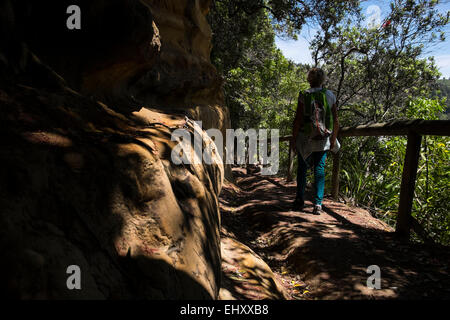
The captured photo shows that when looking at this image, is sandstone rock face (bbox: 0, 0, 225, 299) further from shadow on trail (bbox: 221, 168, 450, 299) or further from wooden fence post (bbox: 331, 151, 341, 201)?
wooden fence post (bbox: 331, 151, 341, 201)

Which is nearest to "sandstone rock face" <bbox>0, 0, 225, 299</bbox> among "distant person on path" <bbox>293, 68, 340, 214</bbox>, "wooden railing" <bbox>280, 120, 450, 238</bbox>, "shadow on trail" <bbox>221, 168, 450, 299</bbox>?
"shadow on trail" <bbox>221, 168, 450, 299</bbox>

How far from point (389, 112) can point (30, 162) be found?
11.4 m

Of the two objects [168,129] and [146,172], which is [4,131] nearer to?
[146,172]

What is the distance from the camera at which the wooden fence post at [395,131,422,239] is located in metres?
3.30

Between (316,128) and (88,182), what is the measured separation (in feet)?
10.6

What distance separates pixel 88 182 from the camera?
1.41 metres

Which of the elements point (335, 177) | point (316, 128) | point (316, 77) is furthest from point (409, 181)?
point (335, 177)

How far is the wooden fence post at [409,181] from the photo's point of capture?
3297 mm

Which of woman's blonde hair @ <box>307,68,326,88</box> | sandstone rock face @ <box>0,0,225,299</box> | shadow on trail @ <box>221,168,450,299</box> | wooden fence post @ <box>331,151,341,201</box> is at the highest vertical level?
woman's blonde hair @ <box>307,68,326,88</box>

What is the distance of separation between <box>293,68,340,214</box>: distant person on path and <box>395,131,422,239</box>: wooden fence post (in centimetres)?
99

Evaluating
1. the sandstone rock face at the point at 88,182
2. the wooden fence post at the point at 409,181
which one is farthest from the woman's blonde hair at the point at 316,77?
the sandstone rock face at the point at 88,182

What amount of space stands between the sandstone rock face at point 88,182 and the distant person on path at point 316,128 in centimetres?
203

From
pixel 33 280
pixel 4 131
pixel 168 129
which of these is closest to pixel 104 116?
pixel 168 129

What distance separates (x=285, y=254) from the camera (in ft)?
11.2
